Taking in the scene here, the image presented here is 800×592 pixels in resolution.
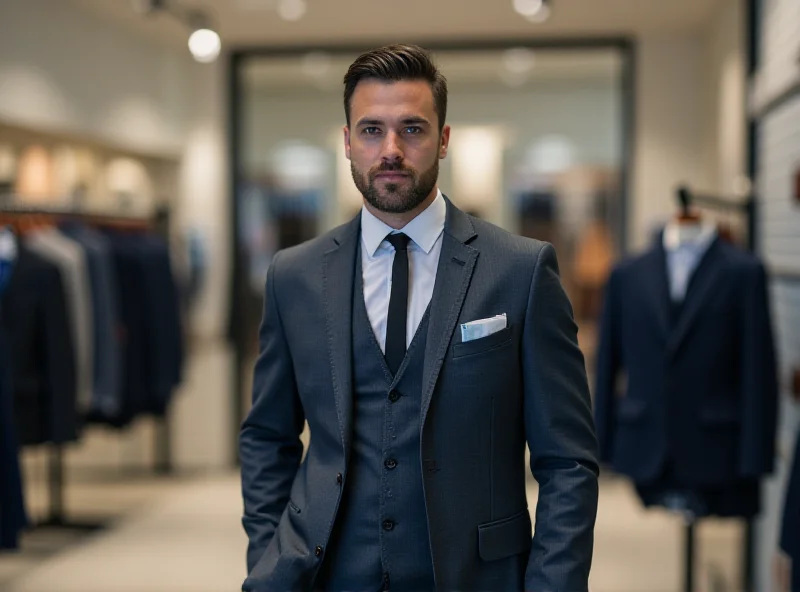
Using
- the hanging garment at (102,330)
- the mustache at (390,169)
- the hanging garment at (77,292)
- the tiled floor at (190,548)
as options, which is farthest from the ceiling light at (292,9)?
the mustache at (390,169)

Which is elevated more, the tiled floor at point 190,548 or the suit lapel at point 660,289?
the suit lapel at point 660,289

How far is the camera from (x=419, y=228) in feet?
6.53

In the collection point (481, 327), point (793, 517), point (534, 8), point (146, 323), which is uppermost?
point (534, 8)

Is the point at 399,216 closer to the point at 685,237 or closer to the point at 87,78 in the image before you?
the point at 685,237

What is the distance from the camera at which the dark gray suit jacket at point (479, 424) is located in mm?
1884

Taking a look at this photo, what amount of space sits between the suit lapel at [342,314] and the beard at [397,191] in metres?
0.16

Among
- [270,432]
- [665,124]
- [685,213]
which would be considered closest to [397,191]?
[270,432]

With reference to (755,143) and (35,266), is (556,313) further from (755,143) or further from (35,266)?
(35,266)

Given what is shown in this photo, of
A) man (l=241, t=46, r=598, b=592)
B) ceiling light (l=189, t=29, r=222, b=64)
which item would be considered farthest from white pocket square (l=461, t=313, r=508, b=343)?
ceiling light (l=189, t=29, r=222, b=64)

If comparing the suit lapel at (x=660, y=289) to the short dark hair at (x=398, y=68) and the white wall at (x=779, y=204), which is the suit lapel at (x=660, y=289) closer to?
the white wall at (x=779, y=204)

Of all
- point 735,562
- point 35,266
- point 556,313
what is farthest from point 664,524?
point 556,313

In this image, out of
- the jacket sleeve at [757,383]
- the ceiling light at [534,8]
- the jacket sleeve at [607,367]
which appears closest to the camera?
the jacket sleeve at [757,383]

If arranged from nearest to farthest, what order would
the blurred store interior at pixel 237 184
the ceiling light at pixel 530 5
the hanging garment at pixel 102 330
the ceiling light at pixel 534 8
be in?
the ceiling light at pixel 534 8 → the ceiling light at pixel 530 5 → the blurred store interior at pixel 237 184 → the hanging garment at pixel 102 330

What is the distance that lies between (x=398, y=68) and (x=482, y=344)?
0.49 m
